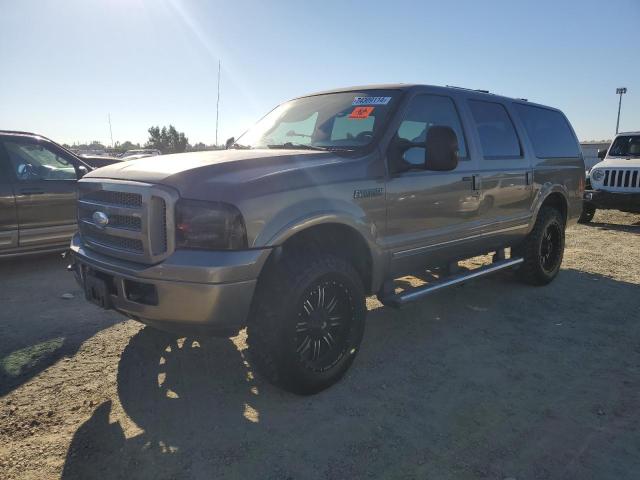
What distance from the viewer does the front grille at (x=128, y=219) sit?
8.44 feet

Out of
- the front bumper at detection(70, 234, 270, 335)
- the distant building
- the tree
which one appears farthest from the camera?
the tree

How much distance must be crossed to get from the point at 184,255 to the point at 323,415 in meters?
1.23

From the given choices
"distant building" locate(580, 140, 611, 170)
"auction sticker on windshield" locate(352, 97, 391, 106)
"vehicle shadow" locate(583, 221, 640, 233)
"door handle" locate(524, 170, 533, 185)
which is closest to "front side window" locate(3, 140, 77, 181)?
"auction sticker on windshield" locate(352, 97, 391, 106)

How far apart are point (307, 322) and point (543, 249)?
374 cm

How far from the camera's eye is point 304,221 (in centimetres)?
279

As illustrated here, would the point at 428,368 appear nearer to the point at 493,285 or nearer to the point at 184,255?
the point at 184,255

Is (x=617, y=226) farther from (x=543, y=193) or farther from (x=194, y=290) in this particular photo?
(x=194, y=290)

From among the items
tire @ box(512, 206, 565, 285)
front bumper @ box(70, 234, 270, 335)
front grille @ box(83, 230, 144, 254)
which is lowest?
tire @ box(512, 206, 565, 285)

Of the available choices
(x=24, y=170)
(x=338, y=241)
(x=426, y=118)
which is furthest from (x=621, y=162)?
(x=24, y=170)

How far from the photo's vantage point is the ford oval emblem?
9.56 ft

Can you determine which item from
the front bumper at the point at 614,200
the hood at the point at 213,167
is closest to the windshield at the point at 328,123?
the hood at the point at 213,167

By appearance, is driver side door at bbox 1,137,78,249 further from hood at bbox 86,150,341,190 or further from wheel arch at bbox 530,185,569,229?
wheel arch at bbox 530,185,569,229

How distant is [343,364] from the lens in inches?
123

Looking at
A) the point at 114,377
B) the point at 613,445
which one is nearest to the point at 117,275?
the point at 114,377
